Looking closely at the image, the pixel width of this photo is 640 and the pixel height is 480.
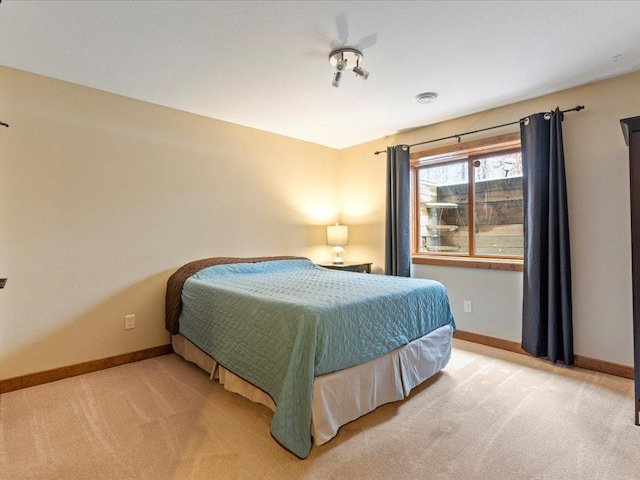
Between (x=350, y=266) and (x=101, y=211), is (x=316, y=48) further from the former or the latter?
(x=350, y=266)

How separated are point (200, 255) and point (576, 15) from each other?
334 cm

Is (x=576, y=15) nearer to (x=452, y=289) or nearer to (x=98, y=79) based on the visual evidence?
(x=452, y=289)

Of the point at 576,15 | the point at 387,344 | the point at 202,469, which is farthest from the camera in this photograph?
the point at 387,344

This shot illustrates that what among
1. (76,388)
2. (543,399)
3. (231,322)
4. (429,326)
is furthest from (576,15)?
(76,388)

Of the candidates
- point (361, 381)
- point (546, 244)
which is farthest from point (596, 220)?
point (361, 381)

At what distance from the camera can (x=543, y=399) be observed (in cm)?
222

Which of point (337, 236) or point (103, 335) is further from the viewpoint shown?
point (337, 236)

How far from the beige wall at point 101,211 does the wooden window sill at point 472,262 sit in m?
1.87

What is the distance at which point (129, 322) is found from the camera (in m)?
2.94

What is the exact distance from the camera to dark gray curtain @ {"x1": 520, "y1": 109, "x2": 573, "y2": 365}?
274cm

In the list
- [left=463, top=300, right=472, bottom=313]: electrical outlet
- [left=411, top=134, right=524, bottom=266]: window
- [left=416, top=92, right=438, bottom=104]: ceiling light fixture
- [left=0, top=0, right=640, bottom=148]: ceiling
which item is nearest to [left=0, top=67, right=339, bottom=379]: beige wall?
[left=0, top=0, right=640, bottom=148]: ceiling

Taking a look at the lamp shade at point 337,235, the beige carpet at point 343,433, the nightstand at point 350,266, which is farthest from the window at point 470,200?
the beige carpet at point 343,433

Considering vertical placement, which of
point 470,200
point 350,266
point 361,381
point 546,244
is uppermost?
point 470,200

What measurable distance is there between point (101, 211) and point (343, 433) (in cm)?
252
